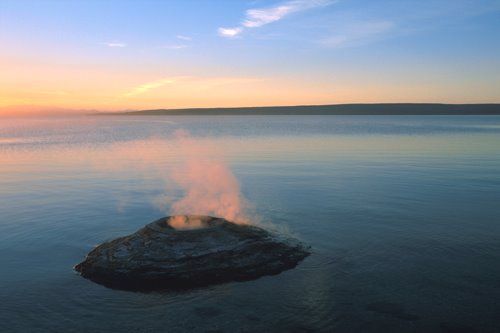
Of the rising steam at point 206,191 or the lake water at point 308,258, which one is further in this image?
the rising steam at point 206,191

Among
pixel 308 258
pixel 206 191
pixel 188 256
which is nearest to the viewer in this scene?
pixel 188 256

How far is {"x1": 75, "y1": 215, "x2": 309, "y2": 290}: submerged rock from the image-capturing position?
1310cm

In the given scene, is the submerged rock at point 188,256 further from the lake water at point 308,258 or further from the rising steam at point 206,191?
the rising steam at point 206,191

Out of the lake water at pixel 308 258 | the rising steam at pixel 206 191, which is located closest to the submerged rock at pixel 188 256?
the lake water at pixel 308 258

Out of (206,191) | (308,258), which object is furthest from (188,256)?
(206,191)

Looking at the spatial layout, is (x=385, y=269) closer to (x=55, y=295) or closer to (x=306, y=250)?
(x=306, y=250)

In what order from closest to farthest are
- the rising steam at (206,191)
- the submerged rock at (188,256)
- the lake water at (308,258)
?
the lake water at (308,258) < the submerged rock at (188,256) < the rising steam at (206,191)

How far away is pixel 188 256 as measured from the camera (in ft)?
45.1

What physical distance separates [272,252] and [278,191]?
12.2m

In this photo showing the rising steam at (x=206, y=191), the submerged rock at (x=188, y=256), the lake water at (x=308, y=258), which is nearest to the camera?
the lake water at (x=308, y=258)

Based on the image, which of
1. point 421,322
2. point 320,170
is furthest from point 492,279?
point 320,170

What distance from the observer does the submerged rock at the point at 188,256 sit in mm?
13102

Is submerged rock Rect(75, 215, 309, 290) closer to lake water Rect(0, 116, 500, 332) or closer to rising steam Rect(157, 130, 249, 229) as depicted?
lake water Rect(0, 116, 500, 332)

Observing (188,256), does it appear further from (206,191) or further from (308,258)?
(206,191)
